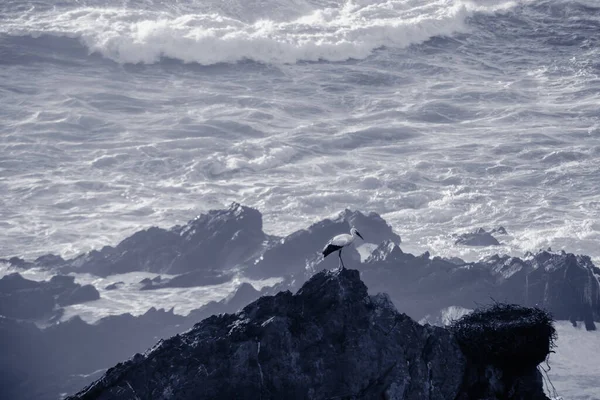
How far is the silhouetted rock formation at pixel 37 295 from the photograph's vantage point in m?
50.4

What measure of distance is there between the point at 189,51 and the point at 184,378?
8506cm

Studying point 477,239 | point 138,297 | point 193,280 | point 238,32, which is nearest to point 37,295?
point 138,297

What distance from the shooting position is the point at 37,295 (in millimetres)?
51406

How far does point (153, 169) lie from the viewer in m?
75.3

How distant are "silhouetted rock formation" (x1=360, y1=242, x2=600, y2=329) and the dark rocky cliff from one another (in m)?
28.1

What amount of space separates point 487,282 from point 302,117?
37.9 meters

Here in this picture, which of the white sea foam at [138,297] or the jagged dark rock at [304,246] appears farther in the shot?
the jagged dark rock at [304,246]

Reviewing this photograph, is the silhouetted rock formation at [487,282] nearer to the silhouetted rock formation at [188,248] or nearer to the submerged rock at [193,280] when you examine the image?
the submerged rock at [193,280]

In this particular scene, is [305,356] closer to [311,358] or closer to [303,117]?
[311,358]

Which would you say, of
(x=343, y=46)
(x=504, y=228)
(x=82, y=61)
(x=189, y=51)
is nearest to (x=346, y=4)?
(x=343, y=46)

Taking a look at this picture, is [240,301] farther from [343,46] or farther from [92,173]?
[343,46]

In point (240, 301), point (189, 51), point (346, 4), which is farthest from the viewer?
point (346, 4)

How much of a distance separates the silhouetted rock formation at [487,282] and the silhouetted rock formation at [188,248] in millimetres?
7255

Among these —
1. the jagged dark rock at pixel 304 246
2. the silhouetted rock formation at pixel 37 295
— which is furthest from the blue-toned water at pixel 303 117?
the silhouetted rock formation at pixel 37 295
